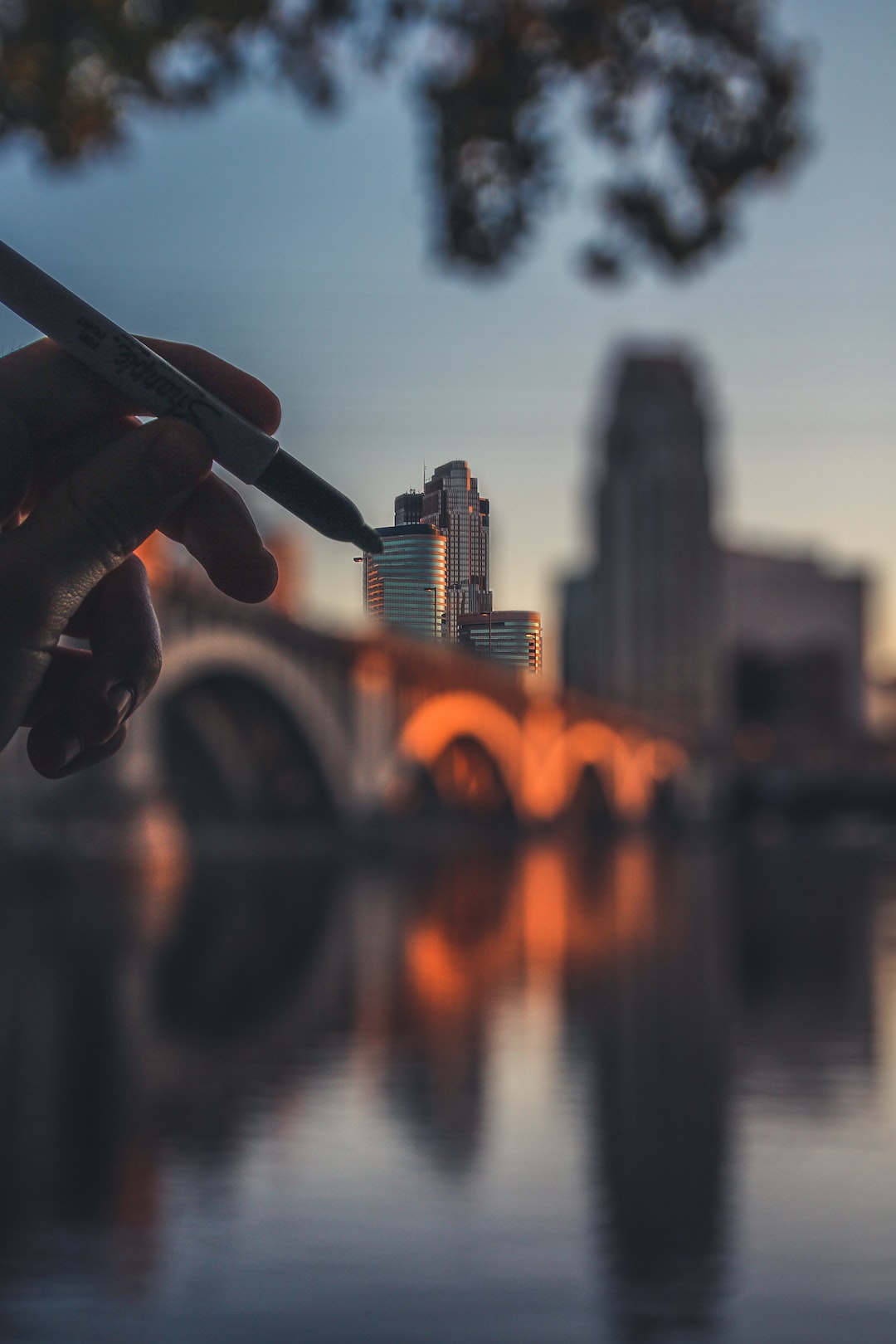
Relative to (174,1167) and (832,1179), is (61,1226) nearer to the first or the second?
(174,1167)

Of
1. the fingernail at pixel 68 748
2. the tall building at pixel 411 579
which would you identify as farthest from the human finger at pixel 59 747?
the tall building at pixel 411 579

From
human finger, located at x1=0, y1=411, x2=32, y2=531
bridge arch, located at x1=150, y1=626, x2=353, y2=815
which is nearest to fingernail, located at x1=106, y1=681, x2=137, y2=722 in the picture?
human finger, located at x1=0, y1=411, x2=32, y2=531

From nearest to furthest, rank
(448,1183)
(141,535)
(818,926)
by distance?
(141,535) < (448,1183) < (818,926)

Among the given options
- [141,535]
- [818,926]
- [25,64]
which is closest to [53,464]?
[141,535]

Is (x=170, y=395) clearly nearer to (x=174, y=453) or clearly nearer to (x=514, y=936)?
(x=174, y=453)

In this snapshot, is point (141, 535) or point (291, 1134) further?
point (291, 1134)

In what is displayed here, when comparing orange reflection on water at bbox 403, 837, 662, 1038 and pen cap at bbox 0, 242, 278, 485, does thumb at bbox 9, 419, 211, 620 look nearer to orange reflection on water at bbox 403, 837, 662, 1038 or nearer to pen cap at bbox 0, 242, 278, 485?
pen cap at bbox 0, 242, 278, 485

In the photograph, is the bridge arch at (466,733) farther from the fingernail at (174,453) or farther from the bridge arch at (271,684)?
the fingernail at (174,453)
